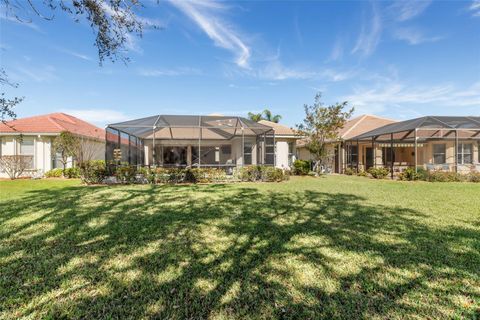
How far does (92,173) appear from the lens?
12539 mm

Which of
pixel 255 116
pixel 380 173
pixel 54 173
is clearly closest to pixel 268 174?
pixel 380 173

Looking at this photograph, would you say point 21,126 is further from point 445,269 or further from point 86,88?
point 445,269

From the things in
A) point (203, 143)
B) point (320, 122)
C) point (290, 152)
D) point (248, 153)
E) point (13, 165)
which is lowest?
point (13, 165)

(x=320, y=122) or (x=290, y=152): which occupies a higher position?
(x=320, y=122)

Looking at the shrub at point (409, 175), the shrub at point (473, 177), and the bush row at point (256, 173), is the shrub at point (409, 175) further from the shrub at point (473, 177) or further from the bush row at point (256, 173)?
the bush row at point (256, 173)

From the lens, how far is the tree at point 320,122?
57.0 ft

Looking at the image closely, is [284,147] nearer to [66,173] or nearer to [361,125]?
[361,125]

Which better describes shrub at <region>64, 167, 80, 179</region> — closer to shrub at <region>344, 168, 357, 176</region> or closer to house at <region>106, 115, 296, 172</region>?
house at <region>106, 115, 296, 172</region>

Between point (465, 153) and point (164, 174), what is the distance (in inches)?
952

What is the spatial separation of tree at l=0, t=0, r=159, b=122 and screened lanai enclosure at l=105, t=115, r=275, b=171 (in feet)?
27.8

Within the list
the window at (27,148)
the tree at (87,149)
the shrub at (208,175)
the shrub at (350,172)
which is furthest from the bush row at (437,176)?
the window at (27,148)

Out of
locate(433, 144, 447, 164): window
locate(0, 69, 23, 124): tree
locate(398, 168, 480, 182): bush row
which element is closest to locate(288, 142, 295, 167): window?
locate(398, 168, 480, 182): bush row

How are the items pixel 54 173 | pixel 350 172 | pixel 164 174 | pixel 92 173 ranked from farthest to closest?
pixel 350 172, pixel 54 173, pixel 164 174, pixel 92 173

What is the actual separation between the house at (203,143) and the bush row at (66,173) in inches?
105
